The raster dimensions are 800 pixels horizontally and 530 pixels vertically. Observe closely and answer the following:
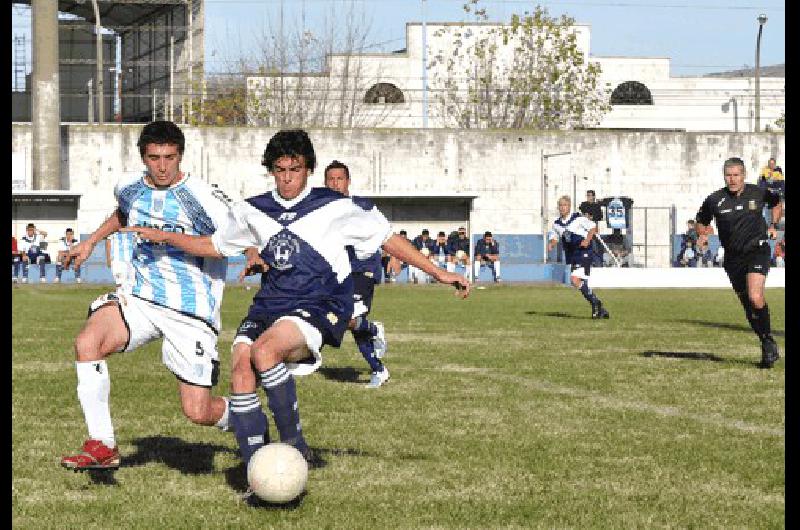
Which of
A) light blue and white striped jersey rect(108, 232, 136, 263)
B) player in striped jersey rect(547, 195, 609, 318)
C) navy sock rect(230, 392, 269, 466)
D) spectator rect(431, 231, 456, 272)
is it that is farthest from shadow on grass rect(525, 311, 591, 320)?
spectator rect(431, 231, 456, 272)

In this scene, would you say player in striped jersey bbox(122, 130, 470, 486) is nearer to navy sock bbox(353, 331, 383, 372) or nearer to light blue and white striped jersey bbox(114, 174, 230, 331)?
light blue and white striped jersey bbox(114, 174, 230, 331)

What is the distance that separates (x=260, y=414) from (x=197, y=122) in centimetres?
4838

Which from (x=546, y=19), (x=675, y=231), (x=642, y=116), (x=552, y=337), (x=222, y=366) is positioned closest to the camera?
(x=222, y=366)

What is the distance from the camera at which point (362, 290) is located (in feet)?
43.1

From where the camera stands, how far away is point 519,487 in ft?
24.6

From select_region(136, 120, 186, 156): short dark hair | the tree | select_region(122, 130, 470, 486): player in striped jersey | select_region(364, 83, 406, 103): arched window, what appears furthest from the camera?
select_region(364, 83, 406, 103): arched window

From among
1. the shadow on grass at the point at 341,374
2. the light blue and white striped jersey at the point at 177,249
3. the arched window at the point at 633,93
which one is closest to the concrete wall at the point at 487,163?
the arched window at the point at 633,93

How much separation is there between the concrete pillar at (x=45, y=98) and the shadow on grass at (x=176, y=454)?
3729cm

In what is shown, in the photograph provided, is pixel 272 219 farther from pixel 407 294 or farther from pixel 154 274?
pixel 407 294

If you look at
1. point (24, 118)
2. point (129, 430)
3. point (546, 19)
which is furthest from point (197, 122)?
point (129, 430)

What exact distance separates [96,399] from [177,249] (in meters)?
0.98

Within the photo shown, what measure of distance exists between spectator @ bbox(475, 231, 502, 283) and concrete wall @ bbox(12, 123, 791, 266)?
2.45 m

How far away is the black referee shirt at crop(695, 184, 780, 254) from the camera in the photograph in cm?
1488

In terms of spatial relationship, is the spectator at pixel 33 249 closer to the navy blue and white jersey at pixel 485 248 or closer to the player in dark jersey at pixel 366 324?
the navy blue and white jersey at pixel 485 248
